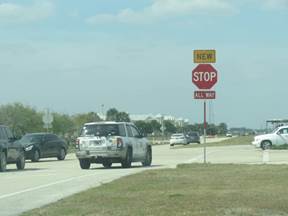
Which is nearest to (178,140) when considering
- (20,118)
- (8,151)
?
(20,118)

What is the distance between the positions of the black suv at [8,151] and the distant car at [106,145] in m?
2.58

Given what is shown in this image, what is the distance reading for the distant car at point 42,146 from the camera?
1533 inches

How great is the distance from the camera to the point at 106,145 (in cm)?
2766

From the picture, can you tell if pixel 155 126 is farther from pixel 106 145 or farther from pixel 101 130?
pixel 106 145

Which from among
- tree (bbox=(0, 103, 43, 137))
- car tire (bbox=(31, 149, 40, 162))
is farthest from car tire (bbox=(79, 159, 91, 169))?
tree (bbox=(0, 103, 43, 137))

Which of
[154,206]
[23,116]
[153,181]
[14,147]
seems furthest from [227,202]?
[23,116]

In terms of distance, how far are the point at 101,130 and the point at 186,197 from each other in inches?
553

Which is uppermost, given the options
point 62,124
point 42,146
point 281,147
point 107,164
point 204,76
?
point 62,124

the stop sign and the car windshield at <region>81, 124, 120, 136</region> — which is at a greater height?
the stop sign

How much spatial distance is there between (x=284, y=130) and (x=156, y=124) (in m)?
115

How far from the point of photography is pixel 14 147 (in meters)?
29.0

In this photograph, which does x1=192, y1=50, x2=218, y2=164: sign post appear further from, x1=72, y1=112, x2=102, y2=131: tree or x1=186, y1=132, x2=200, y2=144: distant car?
x1=72, y1=112, x2=102, y2=131: tree

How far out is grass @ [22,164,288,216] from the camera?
488 inches

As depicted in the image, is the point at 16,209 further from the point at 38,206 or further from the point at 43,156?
the point at 43,156
